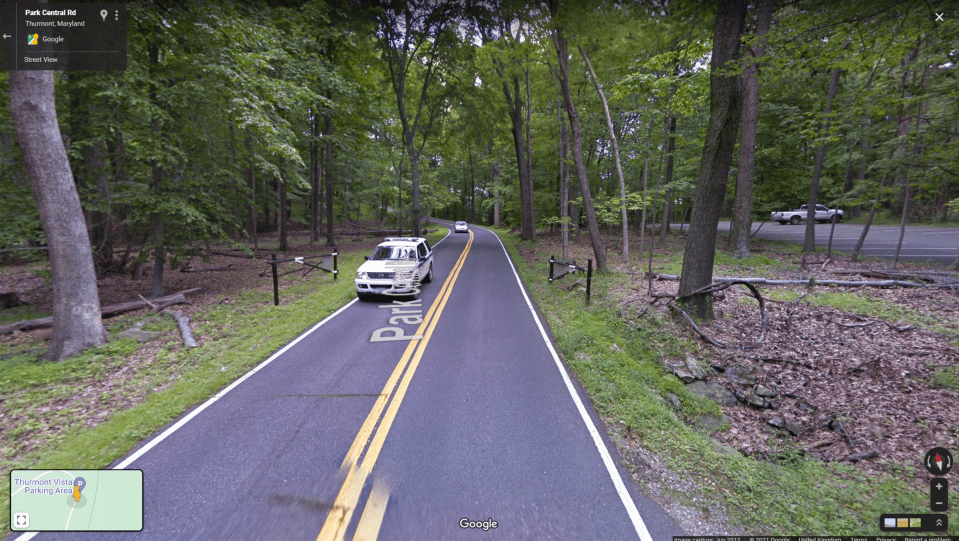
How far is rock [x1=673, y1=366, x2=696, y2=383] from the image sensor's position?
5660mm

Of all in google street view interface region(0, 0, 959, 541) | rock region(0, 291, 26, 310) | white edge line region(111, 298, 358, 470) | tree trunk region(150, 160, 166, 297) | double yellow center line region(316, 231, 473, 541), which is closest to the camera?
double yellow center line region(316, 231, 473, 541)

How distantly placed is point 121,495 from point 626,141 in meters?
25.0

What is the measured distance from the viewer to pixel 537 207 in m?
29.3

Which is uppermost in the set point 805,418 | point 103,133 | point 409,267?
point 103,133

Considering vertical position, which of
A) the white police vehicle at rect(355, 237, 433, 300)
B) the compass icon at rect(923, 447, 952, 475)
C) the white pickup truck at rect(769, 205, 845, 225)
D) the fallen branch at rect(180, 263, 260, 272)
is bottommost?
the compass icon at rect(923, 447, 952, 475)

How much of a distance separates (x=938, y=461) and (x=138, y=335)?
12.5m

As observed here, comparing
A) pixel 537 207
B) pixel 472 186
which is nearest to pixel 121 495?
pixel 537 207

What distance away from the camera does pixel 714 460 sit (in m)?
3.66

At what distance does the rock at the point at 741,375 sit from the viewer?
5.56m

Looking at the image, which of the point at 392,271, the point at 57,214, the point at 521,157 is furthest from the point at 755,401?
the point at 521,157

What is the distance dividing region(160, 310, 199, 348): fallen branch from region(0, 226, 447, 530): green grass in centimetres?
15

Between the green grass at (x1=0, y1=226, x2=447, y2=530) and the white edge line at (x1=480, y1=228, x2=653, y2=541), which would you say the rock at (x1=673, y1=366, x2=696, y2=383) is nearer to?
the white edge line at (x1=480, y1=228, x2=653, y2=541)

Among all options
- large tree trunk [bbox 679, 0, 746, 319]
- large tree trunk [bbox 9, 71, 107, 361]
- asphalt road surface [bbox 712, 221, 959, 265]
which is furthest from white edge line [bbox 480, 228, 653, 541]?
asphalt road surface [bbox 712, 221, 959, 265]

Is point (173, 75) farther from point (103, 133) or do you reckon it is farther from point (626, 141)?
point (626, 141)
